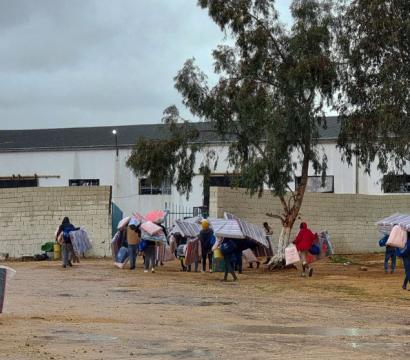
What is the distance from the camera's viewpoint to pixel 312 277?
2291cm

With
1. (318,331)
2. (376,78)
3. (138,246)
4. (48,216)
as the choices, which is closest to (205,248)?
(138,246)

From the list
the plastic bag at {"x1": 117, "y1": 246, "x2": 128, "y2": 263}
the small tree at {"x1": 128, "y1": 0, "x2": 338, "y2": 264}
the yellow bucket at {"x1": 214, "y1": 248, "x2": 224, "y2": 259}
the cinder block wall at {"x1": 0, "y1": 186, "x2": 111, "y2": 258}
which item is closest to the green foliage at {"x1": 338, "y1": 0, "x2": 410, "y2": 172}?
the small tree at {"x1": 128, "y1": 0, "x2": 338, "y2": 264}

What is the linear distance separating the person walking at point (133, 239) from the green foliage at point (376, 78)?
7014mm

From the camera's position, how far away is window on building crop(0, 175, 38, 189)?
45.1 m

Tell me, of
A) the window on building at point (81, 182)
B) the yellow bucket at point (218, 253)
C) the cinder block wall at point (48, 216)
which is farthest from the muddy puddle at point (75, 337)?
the window on building at point (81, 182)

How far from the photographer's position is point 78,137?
48.2 m

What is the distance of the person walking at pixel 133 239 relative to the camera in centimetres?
2347

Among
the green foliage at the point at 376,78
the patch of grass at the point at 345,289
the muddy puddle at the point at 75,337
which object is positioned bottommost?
the patch of grass at the point at 345,289

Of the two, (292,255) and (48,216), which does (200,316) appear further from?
(48,216)

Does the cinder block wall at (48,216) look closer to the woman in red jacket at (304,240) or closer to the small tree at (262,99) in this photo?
the small tree at (262,99)

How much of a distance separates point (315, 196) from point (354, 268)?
6.36 meters

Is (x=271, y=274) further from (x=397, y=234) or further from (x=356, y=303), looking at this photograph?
(x=356, y=303)

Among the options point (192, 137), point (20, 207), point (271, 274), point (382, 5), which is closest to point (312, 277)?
point (271, 274)

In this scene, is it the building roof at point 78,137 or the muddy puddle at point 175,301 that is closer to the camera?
the muddy puddle at point 175,301
